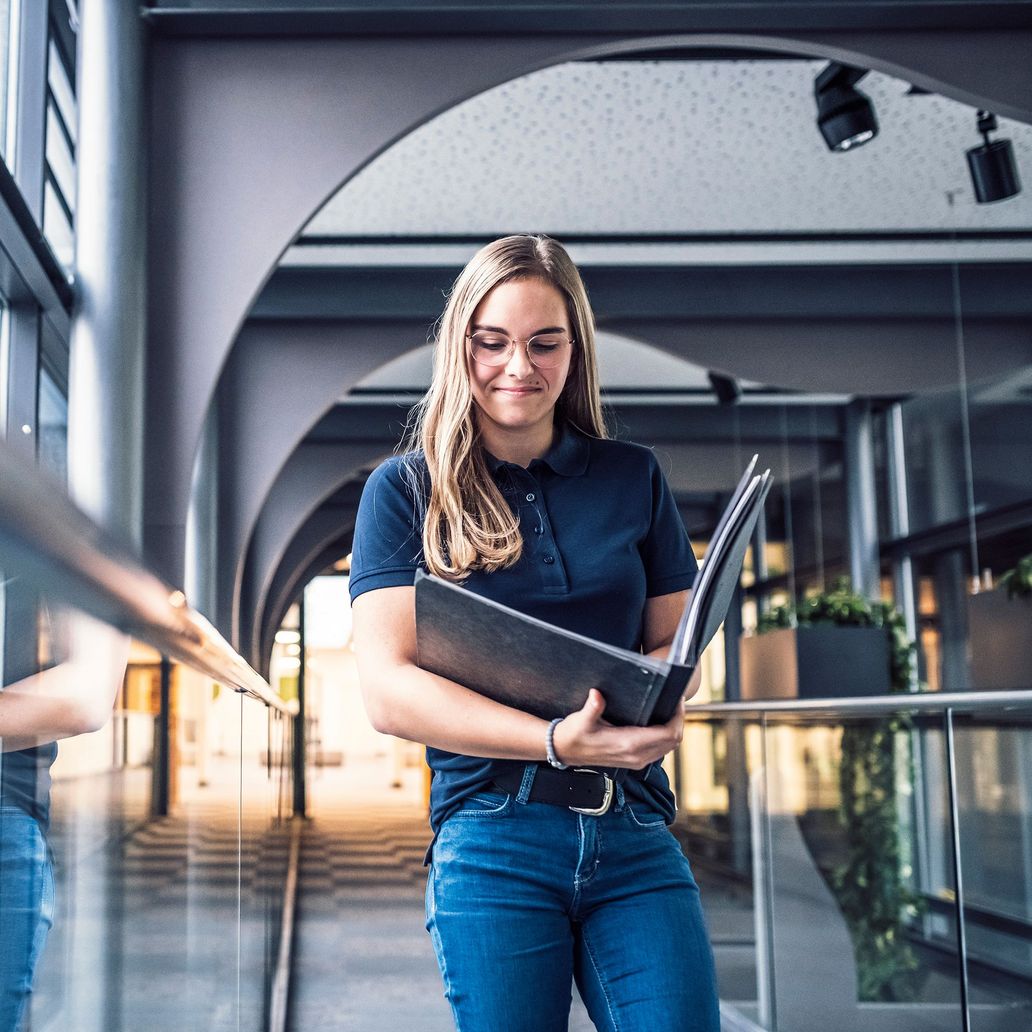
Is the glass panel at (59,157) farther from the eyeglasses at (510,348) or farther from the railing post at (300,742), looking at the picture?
the railing post at (300,742)

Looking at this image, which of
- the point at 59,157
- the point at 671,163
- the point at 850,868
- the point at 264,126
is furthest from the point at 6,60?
the point at 850,868

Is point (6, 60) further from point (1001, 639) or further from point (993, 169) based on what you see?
point (1001, 639)

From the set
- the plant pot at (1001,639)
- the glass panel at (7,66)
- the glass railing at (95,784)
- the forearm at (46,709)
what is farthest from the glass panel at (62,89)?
the plant pot at (1001,639)

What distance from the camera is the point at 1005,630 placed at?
505 cm

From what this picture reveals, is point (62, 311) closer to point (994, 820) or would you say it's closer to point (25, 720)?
point (25, 720)

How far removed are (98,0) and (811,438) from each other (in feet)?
24.5

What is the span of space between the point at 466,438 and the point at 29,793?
2.53 feet

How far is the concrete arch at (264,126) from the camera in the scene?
3.37 m

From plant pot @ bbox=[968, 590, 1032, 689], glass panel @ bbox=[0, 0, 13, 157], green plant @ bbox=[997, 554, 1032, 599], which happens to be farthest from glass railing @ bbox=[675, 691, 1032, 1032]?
glass panel @ bbox=[0, 0, 13, 157]

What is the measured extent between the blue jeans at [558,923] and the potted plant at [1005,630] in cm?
380

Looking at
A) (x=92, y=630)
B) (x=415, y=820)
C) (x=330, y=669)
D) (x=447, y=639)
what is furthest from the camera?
(x=330, y=669)

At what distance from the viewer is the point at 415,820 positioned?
16.3 meters

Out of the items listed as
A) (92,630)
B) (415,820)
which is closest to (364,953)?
(92,630)

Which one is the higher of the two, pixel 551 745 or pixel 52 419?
pixel 52 419
